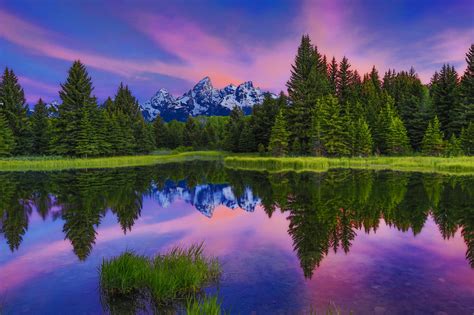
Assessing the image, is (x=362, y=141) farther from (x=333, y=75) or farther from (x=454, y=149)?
(x=333, y=75)

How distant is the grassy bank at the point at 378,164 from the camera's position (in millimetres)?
31688

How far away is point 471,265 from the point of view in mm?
8867

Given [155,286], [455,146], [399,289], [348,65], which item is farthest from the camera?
[348,65]

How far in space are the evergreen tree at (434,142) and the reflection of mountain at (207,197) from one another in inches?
1303

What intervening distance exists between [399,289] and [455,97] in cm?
5845

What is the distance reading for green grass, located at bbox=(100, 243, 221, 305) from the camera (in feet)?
22.3

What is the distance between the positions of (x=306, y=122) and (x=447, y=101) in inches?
901

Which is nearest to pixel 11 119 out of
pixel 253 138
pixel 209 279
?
pixel 253 138

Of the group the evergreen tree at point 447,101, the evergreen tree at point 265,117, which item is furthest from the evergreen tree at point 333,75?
the evergreen tree at point 447,101

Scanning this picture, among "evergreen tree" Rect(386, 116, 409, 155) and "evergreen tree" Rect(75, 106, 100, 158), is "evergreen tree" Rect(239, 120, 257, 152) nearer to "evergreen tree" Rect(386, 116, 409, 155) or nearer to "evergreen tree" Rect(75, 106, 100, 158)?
"evergreen tree" Rect(386, 116, 409, 155)

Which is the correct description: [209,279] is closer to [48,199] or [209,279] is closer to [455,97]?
[48,199]

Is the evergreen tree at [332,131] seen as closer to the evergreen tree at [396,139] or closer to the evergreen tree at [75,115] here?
the evergreen tree at [396,139]

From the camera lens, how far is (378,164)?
137 ft

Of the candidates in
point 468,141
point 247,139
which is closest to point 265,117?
point 247,139
